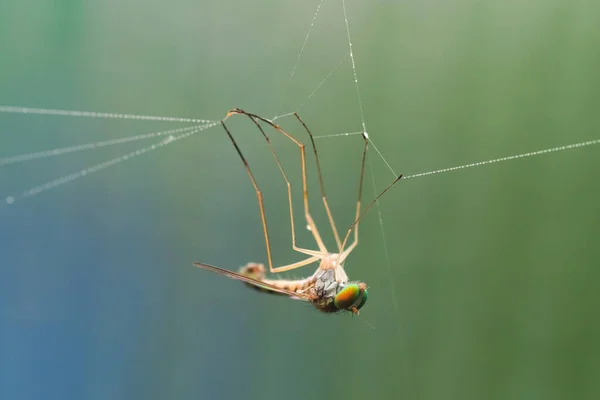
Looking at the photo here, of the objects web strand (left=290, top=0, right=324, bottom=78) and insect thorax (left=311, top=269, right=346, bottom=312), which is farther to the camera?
web strand (left=290, top=0, right=324, bottom=78)

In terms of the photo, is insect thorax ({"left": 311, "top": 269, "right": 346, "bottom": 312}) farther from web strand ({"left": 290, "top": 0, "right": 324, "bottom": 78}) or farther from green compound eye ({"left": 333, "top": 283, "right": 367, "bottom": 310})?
web strand ({"left": 290, "top": 0, "right": 324, "bottom": 78})

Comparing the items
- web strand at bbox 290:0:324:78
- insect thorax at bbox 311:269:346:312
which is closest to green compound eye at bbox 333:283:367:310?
insect thorax at bbox 311:269:346:312

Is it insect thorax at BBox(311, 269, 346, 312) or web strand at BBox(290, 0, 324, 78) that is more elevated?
web strand at BBox(290, 0, 324, 78)

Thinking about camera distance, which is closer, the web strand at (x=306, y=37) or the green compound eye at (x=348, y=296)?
the green compound eye at (x=348, y=296)

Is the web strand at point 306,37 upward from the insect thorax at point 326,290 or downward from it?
upward

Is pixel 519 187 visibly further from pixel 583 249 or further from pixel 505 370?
pixel 505 370

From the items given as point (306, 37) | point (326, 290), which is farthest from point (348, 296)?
point (306, 37)

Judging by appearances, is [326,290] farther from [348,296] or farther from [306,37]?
[306,37]

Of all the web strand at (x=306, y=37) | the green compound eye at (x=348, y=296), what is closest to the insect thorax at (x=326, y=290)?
the green compound eye at (x=348, y=296)

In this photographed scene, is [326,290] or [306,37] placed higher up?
[306,37]

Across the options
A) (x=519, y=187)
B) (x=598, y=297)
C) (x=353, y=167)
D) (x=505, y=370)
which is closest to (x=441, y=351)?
(x=505, y=370)

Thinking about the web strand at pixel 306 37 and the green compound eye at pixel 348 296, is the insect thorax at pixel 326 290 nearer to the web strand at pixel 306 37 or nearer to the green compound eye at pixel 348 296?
the green compound eye at pixel 348 296

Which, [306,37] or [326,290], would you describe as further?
[306,37]
